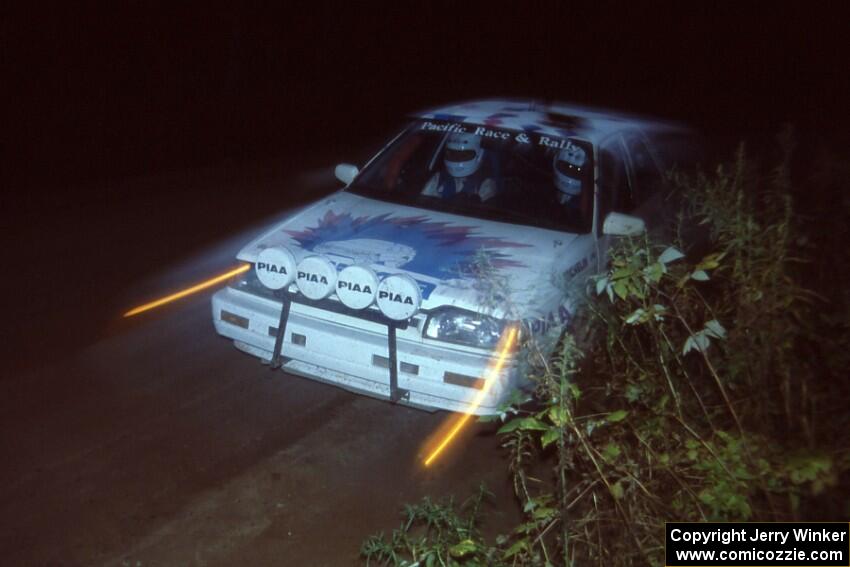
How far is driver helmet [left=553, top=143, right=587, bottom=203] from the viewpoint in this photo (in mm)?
5078

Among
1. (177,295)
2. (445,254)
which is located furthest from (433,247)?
(177,295)

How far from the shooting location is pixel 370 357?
163 inches

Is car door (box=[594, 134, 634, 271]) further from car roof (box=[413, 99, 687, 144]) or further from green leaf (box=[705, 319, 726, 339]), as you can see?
green leaf (box=[705, 319, 726, 339])

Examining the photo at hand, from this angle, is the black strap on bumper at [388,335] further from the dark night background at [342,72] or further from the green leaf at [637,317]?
the dark night background at [342,72]

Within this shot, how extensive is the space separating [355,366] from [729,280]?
1.92 m

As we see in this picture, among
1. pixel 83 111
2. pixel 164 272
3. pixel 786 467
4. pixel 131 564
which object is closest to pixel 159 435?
pixel 131 564

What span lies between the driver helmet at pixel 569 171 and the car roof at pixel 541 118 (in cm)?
14

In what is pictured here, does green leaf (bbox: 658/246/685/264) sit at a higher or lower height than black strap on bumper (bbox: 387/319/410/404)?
higher

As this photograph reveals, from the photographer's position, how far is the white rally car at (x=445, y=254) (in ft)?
13.3

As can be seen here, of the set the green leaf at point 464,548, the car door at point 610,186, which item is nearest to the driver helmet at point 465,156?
the car door at point 610,186

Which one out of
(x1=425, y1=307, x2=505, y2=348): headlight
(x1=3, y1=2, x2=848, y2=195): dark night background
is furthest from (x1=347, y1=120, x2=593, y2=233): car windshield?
(x1=3, y1=2, x2=848, y2=195): dark night background

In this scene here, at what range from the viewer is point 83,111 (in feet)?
42.8

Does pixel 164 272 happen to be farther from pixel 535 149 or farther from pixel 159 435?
pixel 535 149

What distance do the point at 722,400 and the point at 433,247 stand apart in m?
1.84
